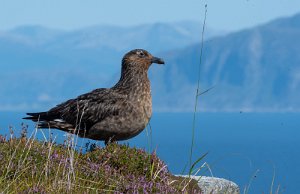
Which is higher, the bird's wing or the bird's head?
the bird's head

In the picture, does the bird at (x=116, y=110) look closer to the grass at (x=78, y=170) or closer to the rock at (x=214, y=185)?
the grass at (x=78, y=170)

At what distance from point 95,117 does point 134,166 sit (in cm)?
274

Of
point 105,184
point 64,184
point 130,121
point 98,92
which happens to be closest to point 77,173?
point 105,184

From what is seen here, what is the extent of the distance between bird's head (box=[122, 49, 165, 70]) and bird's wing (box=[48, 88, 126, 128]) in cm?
71

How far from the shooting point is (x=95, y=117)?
47.1 feet

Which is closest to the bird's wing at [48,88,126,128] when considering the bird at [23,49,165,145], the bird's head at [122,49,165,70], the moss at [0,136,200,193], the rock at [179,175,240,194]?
the bird at [23,49,165,145]

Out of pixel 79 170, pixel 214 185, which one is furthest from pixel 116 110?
pixel 79 170

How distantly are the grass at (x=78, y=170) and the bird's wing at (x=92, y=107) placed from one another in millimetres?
1485

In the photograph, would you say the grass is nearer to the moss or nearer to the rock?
the moss

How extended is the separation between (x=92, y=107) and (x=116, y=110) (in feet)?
2.27

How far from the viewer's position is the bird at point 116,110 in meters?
13.8

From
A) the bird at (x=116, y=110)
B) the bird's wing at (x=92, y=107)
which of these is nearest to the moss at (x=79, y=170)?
the bird at (x=116, y=110)

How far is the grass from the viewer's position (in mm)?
9219

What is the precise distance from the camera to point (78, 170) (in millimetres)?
10586
